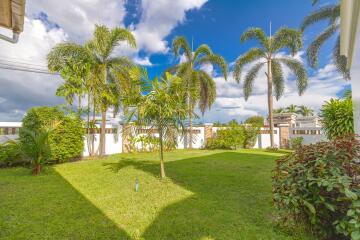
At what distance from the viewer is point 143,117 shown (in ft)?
17.0

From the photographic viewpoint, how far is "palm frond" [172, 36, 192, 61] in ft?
44.7

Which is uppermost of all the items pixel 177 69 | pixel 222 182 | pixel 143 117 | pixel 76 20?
pixel 76 20

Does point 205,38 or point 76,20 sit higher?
point 205,38

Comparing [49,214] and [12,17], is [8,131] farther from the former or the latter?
[12,17]

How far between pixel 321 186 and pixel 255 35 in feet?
45.7

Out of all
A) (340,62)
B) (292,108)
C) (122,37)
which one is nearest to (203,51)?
(122,37)

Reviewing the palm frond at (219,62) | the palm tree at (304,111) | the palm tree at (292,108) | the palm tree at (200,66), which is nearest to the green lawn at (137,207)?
the palm tree at (200,66)

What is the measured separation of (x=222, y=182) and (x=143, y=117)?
2730 mm

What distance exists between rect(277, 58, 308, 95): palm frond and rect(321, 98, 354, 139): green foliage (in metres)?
6.28

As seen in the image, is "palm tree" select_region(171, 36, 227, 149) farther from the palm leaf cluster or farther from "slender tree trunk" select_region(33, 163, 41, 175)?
"slender tree trunk" select_region(33, 163, 41, 175)

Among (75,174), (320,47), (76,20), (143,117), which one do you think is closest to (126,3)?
(76,20)

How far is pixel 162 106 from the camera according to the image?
520 centimetres

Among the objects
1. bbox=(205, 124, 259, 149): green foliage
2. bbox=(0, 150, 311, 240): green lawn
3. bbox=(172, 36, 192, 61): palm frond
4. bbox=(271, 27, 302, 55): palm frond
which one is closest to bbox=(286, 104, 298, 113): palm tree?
bbox=(205, 124, 259, 149): green foliage

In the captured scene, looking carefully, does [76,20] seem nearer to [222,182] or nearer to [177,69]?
[177,69]
